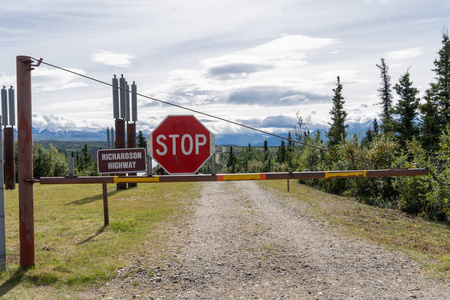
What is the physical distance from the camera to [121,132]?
2227 cm

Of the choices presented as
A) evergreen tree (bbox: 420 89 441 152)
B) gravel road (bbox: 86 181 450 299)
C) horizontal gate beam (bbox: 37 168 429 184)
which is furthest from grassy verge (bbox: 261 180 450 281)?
evergreen tree (bbox: 420 89 441 152)

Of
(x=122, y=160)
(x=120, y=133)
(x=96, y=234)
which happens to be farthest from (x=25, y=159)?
(x=120, y=133)

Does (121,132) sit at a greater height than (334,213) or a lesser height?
greater

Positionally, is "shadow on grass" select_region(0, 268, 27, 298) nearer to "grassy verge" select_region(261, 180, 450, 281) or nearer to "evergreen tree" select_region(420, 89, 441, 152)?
"grassy verge" select_region(261, 180, 450, 281)

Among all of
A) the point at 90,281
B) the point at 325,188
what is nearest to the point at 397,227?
the point at 90,281

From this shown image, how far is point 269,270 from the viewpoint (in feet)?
24.3

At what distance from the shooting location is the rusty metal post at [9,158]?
25047 mm

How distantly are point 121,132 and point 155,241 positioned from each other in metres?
13.7

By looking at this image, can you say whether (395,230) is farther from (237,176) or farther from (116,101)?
(116,101)

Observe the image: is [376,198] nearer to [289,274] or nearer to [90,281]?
[289,274]

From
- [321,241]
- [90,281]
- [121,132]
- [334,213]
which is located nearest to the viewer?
[90,281]

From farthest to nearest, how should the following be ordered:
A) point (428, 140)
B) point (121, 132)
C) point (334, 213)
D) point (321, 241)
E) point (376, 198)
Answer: point (428, 140) → point (121, 132) → point (376, 198) → point (334, 213) → point (321, 241)

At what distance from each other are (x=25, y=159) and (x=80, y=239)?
3681 mm

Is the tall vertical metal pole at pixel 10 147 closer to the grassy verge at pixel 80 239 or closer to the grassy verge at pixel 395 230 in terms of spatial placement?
the grassy verge at pixel 80 239
